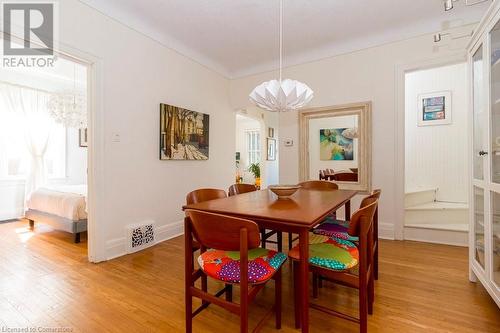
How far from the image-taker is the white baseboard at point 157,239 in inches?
104

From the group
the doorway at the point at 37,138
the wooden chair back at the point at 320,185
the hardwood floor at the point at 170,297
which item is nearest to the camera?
the hardwood floor at the point at 170,297

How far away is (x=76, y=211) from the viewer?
3.14 meters

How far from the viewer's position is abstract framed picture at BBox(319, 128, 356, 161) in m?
3.54

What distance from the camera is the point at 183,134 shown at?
3.52 metres

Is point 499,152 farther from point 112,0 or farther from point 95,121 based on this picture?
point 112,0

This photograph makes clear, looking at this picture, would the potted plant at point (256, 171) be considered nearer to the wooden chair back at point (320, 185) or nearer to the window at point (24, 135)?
the wooden chair back at point (320, 185)

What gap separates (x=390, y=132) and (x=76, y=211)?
13.8 ft

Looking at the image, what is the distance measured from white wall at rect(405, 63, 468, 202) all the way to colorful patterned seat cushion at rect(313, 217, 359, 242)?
2.44 m

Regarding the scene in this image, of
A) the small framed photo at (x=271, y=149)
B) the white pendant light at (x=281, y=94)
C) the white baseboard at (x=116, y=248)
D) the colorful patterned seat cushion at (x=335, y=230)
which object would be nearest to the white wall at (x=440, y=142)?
the colorful patterned seat cushion at (x=335, y=230)

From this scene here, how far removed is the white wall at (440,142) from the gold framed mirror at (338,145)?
113 cm

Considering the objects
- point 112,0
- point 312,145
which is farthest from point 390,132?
point 112,0

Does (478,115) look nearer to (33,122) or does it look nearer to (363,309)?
(363,309)

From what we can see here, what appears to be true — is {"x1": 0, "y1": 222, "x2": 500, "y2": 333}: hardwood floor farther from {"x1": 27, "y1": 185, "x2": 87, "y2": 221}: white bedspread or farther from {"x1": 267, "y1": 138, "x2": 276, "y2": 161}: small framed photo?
{"x1": 267, "y1": 138, "x2": 276, "y2": 161}: small framed photo

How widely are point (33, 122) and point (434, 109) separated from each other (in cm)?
721
